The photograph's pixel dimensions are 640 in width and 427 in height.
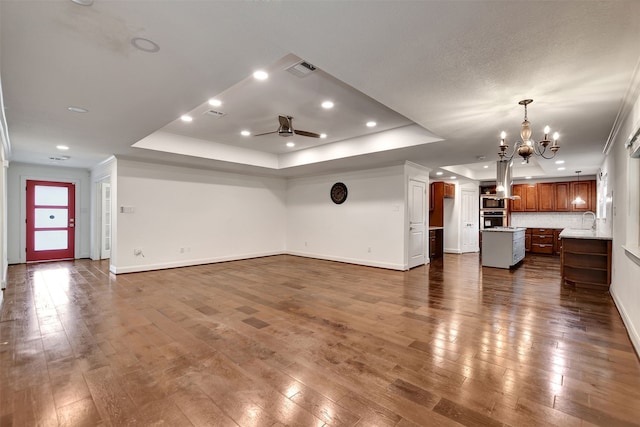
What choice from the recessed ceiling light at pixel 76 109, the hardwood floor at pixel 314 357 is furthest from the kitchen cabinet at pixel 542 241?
the recessed ceiling light at pixel 76 109

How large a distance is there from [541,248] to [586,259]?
4.77 metres

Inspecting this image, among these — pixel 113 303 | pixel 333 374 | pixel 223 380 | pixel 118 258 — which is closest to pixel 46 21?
pixel 223 380

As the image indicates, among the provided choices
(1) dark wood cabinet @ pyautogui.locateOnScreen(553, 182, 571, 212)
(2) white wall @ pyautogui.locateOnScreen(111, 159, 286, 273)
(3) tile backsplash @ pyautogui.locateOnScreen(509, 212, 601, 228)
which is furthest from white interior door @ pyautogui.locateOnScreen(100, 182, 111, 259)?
(1) dark wood cabinet @ pyautogui.locateOnScreen(553, 182, 571, 212)

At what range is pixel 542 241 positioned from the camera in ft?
30.1

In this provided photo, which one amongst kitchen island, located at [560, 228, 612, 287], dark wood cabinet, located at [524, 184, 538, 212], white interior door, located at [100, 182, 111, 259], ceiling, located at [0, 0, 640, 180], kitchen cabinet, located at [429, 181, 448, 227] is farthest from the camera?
dark wood cabinet, located at [524, 184, 538, 212]

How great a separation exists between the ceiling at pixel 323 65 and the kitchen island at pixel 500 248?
103 inches

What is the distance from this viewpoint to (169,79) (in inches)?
105

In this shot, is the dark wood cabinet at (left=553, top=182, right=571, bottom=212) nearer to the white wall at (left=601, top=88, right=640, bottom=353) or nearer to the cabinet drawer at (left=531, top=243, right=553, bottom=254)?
the cabinet drawer at (left=531, top=243, right=553, bottom=254)

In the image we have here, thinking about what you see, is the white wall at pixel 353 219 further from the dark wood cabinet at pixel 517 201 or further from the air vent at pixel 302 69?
the dark wood cabinet at pixel 517 201

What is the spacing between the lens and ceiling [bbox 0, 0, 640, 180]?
180 cm

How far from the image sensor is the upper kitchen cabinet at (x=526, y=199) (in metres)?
9.62

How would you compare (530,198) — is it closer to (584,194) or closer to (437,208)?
(584,194)

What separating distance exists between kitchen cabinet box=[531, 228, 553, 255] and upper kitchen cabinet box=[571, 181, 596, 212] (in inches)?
41.3

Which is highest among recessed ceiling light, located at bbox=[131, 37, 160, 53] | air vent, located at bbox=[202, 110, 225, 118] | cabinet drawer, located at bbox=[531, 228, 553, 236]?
air vent, located at bbox=[202, 110, 225, 118]
